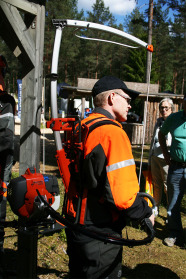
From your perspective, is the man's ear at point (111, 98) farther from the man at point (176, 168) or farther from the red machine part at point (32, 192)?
the man at point (176, 168)

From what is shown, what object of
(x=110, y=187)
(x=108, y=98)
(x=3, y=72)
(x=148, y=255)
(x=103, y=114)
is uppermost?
(x=3, y=72)

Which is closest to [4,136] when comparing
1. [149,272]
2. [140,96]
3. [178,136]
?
[178,136]

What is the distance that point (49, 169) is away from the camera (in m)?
8.16

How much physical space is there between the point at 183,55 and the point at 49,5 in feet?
67.5

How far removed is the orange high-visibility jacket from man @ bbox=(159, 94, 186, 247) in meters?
2.00

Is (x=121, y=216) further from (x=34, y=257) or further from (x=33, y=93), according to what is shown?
(x=33, y=93)

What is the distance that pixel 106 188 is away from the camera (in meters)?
1.52

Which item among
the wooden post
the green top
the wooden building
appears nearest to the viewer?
the green top

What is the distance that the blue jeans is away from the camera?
361cm

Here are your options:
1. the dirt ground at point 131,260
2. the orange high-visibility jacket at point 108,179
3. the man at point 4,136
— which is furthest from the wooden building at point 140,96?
the orange high-visibility jacket at point 108,179

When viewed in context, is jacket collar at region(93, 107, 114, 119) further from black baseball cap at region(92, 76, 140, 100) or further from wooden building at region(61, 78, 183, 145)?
wooden building at region(61, 78, 183, 145)

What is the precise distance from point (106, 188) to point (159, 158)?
308 cm

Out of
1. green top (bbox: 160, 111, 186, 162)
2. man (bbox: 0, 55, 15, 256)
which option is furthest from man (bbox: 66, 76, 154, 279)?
green top (bbox: 160, 111, 186, 162)

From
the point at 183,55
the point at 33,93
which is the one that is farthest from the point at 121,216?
the point at 183,55
